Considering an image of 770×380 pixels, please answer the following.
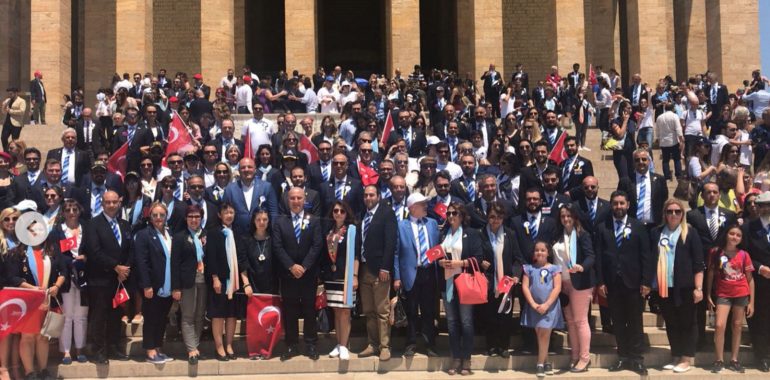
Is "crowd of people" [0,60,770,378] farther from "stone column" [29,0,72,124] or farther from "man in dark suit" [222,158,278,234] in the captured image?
"stone column" [29,0,72,124]

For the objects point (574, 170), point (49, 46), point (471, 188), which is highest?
point (49, 46)

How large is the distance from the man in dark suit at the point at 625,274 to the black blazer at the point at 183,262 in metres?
4.62

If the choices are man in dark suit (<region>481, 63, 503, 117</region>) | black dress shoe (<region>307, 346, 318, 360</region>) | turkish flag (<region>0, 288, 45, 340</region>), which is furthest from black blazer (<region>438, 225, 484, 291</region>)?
man in dark suit (<region>481, 63, 503, 117</region>)

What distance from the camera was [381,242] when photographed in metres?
8.98

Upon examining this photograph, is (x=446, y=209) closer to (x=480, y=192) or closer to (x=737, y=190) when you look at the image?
(x=480, y=192)

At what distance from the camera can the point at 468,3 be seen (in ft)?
84.2

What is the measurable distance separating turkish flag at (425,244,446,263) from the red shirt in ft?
10.3

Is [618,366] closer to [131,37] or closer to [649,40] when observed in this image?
[649,40]

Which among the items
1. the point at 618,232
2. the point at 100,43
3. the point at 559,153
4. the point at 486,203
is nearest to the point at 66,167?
the point at 486,203

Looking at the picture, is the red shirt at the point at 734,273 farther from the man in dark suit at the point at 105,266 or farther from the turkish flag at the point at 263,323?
the man in dark suit at the point at 105,266

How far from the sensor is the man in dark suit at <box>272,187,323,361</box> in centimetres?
900

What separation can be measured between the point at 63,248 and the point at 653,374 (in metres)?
6.81

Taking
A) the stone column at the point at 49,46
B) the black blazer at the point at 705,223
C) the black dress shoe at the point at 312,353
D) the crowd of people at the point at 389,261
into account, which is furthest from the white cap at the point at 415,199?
the stone column at the point at 49,46

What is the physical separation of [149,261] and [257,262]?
47.9 inches
